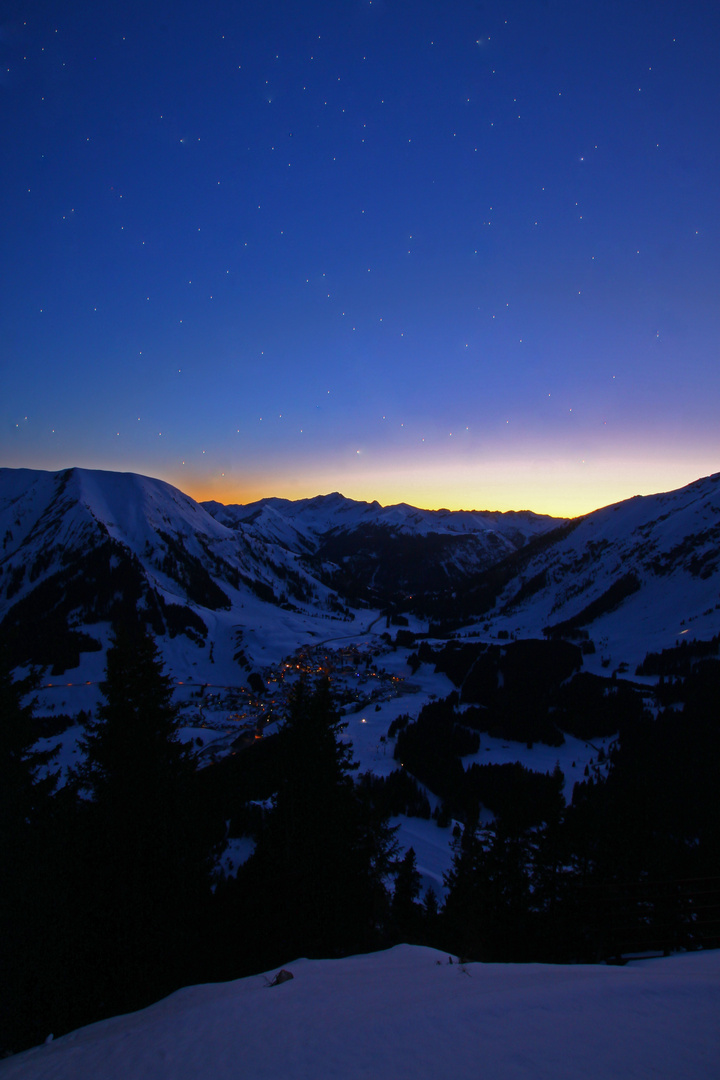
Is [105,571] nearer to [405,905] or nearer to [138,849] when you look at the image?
[405,905]

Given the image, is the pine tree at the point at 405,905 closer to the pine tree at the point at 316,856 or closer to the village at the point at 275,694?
the pine tree at the point at 316,856

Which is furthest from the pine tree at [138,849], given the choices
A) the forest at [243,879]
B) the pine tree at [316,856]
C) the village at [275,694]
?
the village at [275,694]

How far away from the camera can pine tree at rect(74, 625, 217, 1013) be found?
37.5 feet

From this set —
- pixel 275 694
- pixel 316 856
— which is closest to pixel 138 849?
pixel 316 856

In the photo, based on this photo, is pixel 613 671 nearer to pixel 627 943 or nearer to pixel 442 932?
pixel 442 932

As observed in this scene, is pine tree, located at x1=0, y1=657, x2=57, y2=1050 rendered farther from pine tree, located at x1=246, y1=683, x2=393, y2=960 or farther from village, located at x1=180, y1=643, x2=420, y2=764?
village, located at x1=180, y1=643, x2=420, y2=764

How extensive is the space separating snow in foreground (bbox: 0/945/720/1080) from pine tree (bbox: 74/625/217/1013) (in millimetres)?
2967

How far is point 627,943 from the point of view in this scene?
26.4 feet

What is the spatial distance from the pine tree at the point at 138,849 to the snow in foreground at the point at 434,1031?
297 centimetres

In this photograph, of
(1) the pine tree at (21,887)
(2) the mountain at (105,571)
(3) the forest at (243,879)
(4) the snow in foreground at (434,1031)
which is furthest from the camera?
(2) the mountain at (105,571)

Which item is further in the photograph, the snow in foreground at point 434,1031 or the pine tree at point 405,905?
the pine tree at point 405,905

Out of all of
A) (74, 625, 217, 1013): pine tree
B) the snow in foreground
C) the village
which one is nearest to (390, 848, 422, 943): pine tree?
(74, 625, 217, 1013): pine tree

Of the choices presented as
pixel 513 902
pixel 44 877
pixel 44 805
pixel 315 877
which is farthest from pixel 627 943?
pixel 44 805

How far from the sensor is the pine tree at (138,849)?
37.5 ft
